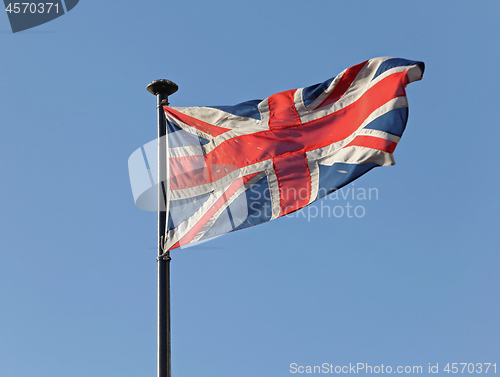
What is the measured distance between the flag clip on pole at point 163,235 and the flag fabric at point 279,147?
118mm

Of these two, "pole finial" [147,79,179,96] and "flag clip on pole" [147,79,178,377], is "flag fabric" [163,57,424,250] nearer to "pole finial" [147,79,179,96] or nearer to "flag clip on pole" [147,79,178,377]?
"flag clip on pole" [147,79,178,377]

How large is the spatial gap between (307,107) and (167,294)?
11.6 ft

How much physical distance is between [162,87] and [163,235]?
2.30m

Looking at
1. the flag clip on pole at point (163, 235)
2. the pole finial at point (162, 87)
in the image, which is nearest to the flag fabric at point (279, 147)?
the flag clip on pole at point (163, 235)

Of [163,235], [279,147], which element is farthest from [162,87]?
[163,235]

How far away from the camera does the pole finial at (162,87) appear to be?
9.57m

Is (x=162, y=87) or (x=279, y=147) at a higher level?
(x=162, y=87)

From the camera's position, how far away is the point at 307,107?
9.70 m

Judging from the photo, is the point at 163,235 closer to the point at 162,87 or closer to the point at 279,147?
the point at 279,147

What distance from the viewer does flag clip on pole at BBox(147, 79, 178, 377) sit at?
7.95 meters

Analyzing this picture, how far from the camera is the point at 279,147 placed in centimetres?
955

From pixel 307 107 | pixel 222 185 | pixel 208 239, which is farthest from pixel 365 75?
pixel 208 239

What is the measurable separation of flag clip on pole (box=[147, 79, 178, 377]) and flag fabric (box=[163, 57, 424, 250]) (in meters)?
0.12

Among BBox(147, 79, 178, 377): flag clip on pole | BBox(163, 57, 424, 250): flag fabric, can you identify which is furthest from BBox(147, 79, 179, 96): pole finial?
BBox(163, 57, 424, 250): flag fabric
